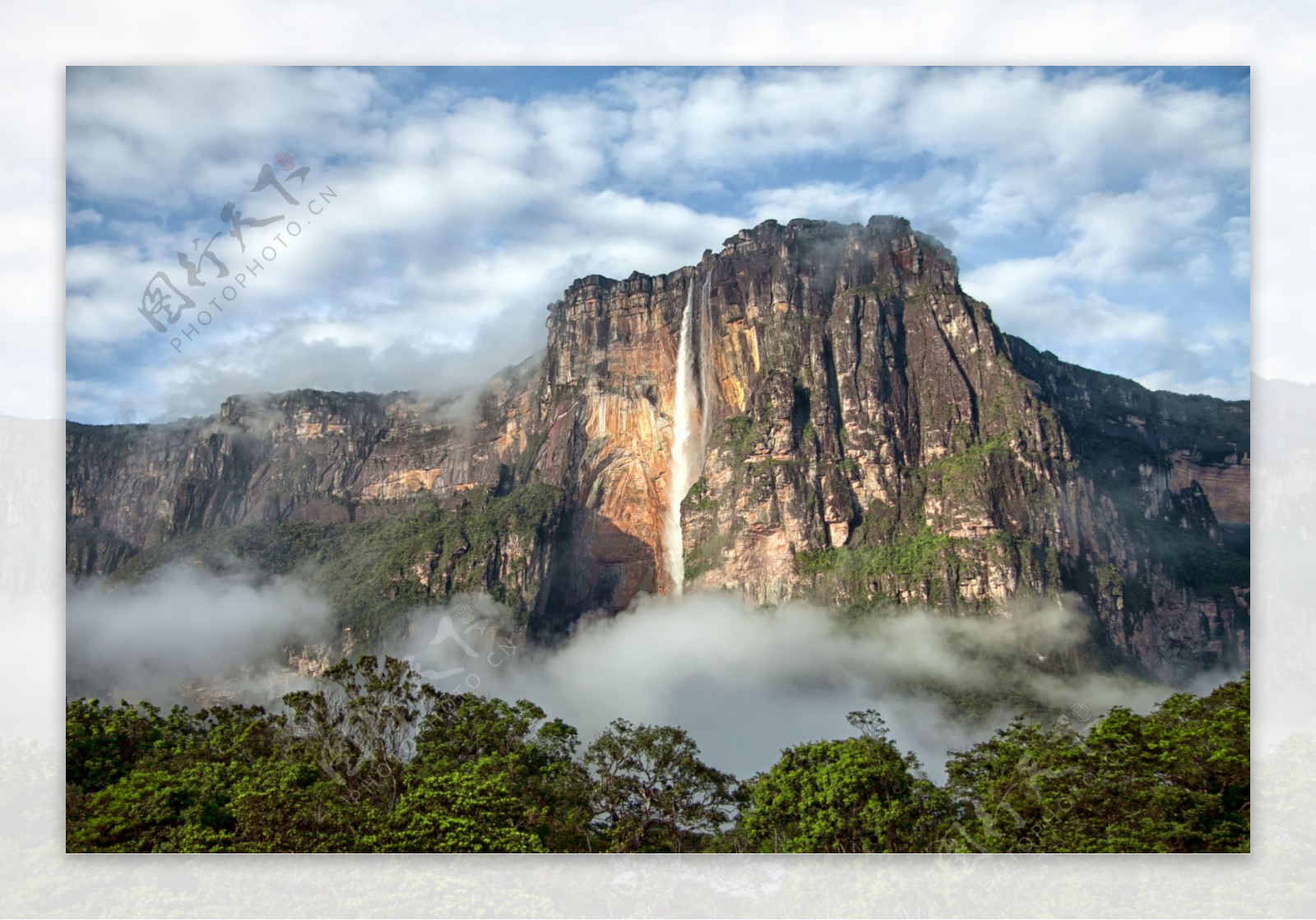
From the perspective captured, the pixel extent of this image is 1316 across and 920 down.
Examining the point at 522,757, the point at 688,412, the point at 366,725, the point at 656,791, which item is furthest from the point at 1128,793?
Answer: the point at 688,412

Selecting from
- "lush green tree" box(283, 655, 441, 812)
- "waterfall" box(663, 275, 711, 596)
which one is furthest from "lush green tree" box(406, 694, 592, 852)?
"waterfall" box(663, 275, 711, 596)

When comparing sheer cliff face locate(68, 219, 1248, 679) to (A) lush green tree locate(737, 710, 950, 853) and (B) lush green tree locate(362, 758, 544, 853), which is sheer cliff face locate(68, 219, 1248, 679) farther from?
(B) lush green tree locate(362, 758, 544, 853)

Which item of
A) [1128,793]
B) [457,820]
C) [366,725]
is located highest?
[366,725]

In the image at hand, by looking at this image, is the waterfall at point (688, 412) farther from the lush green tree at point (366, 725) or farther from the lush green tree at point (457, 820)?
the lush green tree at point (457, 820)

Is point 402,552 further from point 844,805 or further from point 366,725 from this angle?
point 844,805

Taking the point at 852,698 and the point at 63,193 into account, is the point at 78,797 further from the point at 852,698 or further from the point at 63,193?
the point at 852,698

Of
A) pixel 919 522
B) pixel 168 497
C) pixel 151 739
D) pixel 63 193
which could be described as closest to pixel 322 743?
pixel 151 739

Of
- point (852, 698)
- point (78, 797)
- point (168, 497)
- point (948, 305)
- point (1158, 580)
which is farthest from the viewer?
point (948, 305)
